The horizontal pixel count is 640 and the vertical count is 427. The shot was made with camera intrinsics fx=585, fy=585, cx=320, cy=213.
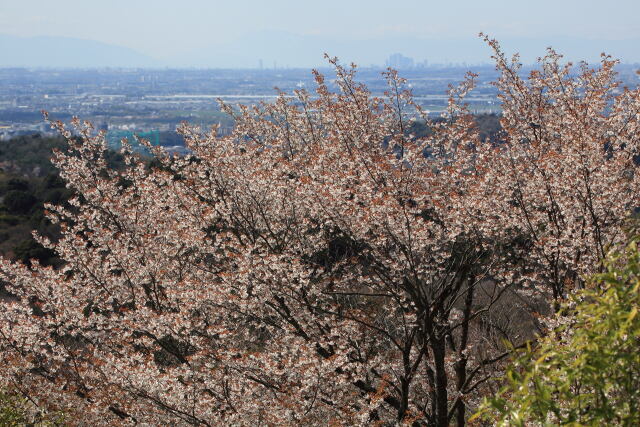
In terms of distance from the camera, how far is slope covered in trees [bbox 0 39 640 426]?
8.67 m

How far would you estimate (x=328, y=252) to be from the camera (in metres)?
10.4

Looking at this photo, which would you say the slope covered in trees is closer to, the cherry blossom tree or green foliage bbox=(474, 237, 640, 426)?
the cherry blossom tree

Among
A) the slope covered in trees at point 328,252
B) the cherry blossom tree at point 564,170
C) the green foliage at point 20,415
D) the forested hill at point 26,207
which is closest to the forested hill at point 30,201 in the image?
the forested hill at point 26,207

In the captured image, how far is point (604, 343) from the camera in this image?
127 inches

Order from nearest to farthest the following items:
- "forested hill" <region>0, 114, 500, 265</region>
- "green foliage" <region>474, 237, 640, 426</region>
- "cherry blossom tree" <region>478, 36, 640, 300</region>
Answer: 1. "green foliage" <region>474, 237, 640, 426</region>
2. "cherry blossom tree" <region>478, 36, 640, 300</region>
3. "forested hill" <region>0, 114, 500, 265</region>

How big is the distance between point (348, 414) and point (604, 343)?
5697 millimetres

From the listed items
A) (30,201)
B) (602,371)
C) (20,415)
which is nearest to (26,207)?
(30,201)

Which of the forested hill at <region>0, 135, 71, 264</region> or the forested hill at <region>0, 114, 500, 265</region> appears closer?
the forested hill at <region>0, 114, 500, 265</region>

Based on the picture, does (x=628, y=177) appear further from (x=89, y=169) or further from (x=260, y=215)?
(x=89, y=169)

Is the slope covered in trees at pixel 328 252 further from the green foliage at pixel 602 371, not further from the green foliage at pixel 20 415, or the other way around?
the green foliage at pixel 602 371

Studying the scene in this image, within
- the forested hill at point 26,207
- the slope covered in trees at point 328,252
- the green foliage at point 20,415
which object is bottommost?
the forested hill at point 26,207

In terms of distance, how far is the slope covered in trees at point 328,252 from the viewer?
28.5ft

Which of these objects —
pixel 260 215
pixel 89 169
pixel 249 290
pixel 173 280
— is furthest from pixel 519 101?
pixel 89 169

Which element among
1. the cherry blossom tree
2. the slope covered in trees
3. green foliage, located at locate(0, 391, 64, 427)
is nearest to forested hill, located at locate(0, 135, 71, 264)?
the slope covered in trees
